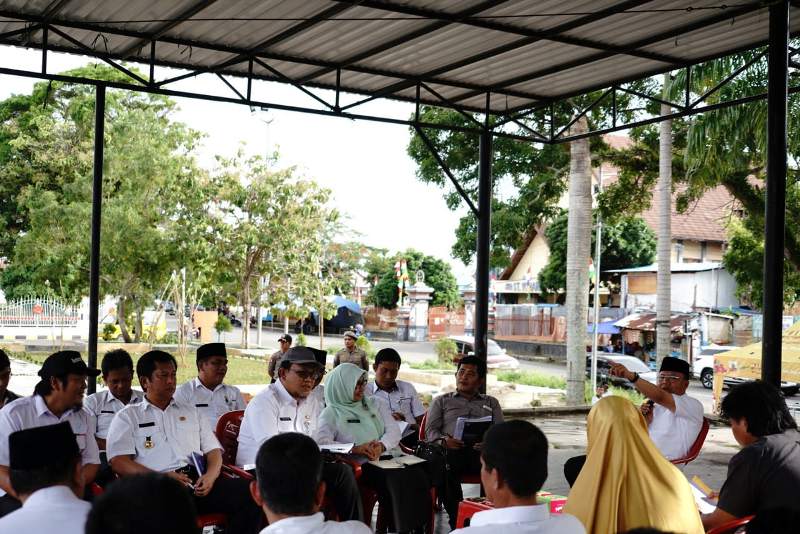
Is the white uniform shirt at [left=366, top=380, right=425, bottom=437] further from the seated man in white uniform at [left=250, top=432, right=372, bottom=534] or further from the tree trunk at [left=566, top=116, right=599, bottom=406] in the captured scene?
the tree trunk at [left=566, top=116, right=599, bottom=406]

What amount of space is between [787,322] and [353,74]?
2206cm

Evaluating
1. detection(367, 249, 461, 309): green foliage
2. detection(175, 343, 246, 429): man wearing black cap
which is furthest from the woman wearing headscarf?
detection(367, 249, 461, 309): green foliage

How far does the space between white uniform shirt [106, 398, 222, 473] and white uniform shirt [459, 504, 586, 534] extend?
248 centimetres

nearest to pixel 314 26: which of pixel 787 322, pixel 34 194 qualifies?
pixel 34 194

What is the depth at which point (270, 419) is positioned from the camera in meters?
4.84

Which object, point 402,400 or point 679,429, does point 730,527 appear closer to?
point 679,429

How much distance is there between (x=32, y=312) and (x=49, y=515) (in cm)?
2565

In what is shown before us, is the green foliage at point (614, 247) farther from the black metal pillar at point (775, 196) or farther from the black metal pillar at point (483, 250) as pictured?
the black metal pillar at point (775, 196)

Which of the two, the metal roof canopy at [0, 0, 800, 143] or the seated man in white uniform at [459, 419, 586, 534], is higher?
the metal roof canopy at [0, 0, 800, 143]

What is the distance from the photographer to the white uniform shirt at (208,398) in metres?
5.82

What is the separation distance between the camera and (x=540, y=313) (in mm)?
34375

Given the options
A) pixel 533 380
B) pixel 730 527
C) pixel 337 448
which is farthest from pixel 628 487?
pixel 533 380

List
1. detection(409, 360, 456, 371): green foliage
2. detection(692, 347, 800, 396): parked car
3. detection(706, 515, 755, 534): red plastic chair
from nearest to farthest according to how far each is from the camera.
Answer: detection(706, 515, 755, 534): red plastic chair
detection(409, 360, 456, 371): green foliage
detection(692, 347, 800, 396): parked car

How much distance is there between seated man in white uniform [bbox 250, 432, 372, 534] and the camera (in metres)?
2.31
